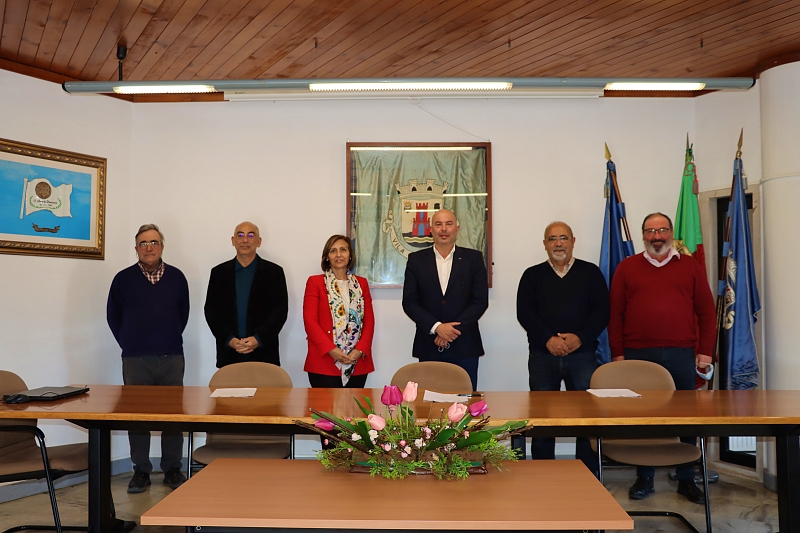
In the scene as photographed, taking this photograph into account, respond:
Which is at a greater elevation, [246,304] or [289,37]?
[289,37]

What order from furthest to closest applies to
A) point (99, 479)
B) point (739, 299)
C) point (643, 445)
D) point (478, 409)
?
point (739, 299) < point (643, 445) < point (99, 479) < point (478, 409)

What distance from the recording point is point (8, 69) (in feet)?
16.6

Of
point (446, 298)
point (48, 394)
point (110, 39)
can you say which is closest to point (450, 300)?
point (446, 298)

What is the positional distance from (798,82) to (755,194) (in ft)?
2.82

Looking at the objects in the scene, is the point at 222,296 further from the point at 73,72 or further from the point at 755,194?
the point at 755,194

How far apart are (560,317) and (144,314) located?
117 inches

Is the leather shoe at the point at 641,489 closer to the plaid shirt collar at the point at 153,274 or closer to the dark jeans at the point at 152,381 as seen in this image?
the dark jeans at the point at 152,381

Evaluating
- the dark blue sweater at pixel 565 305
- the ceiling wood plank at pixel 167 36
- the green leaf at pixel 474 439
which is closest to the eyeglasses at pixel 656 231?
the dark blue sweater at pixel 565 305

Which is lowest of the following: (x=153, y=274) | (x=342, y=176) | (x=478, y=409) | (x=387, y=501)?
(x=387, y=501)

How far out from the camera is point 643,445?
3756 mm

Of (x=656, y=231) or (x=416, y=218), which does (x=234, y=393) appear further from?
(x=656, y=231)

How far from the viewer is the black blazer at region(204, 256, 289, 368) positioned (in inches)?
203

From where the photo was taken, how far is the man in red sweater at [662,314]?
4496mm

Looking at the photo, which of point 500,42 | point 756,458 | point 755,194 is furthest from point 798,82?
point 756,458
